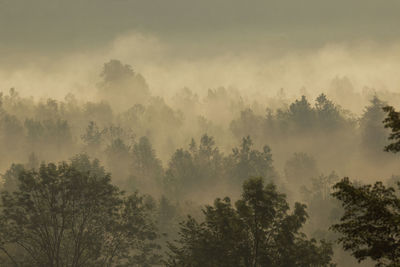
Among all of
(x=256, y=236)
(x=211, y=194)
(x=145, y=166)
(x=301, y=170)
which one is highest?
(x=145, y=166)

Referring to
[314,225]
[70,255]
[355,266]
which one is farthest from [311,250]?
[314,225]

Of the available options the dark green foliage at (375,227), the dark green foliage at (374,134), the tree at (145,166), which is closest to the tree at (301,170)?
the dark green foliage at (374,134)

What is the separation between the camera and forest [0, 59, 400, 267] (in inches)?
1016

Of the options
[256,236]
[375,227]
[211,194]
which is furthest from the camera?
[211,194]

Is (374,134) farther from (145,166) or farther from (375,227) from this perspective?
(375,227)

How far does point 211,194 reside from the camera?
10838cm

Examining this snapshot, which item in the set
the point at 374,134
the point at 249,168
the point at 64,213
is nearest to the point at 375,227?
the point at 64,213

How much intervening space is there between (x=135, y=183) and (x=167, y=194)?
493 inches

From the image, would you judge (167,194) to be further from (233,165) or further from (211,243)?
(211,243)

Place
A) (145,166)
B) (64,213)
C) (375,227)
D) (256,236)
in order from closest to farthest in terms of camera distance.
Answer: (375,227), (256,236), (64,213), (145,166)

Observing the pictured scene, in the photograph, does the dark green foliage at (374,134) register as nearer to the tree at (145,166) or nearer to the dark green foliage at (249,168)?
the dark green foliage at (249,168)

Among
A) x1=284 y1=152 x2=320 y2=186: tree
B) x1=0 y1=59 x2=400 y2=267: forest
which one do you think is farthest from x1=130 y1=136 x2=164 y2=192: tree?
x1=284 y1=152 x2=320 y2=186: tree

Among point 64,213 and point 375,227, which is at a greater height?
point 64,213

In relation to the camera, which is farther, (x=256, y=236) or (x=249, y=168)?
(x=249, y=168)
